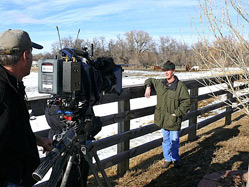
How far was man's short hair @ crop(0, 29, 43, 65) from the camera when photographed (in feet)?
5.11

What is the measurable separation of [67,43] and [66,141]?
938mm

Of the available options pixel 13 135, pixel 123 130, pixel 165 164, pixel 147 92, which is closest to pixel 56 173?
pixel 13 135

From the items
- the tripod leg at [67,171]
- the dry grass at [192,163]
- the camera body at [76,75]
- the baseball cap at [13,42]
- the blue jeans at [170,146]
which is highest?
the baseball cap at [13,42]

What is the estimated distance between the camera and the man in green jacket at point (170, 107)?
4070 millimetres

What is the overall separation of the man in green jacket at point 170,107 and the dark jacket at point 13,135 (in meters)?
2.57

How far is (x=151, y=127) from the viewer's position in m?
4.33

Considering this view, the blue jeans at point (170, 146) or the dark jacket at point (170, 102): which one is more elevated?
the dark jacket at point (170, 102)

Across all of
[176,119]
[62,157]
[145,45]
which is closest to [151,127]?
[176,119]

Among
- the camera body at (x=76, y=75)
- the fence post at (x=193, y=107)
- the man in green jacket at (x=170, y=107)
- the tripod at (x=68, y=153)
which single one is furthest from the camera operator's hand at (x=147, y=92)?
the tripod at (x=68, y=153)

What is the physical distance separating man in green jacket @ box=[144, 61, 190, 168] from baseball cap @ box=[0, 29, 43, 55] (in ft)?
8.39

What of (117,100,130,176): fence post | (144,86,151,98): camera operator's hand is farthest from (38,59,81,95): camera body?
(144,86,151,98): camera operator's hand

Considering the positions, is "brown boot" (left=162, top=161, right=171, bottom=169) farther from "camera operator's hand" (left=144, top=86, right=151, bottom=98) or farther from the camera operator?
the camera operator

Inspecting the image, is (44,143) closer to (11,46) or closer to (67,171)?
(67,171)

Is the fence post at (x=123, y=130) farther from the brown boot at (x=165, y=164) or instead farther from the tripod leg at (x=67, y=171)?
the tripod leg at (x=67, y=171)
